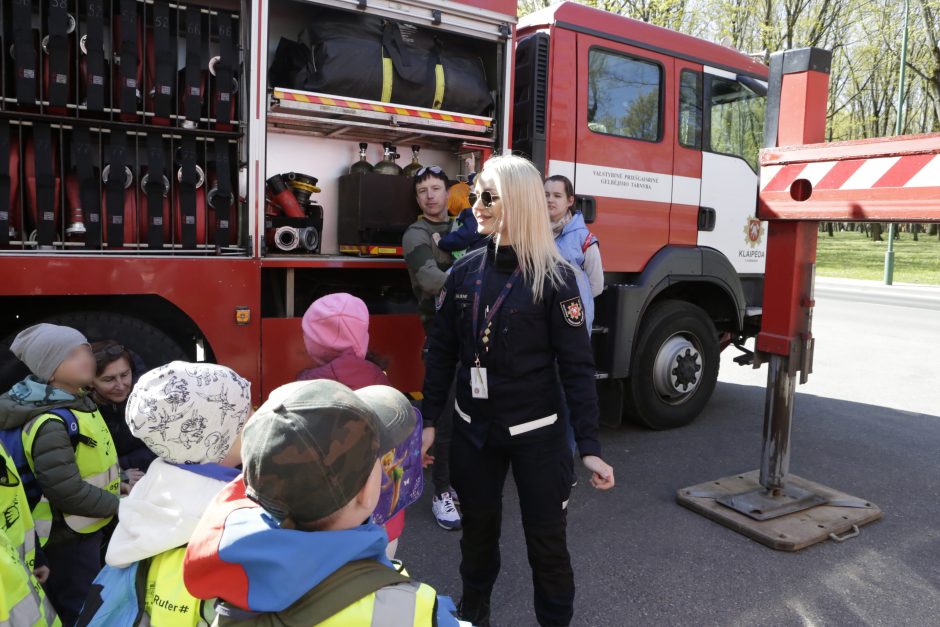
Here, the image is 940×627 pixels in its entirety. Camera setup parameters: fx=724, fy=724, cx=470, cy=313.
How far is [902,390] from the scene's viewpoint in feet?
23.3

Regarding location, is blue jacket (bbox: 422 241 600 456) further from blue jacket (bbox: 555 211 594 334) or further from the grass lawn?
the grass lawn

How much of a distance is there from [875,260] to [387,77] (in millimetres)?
30760

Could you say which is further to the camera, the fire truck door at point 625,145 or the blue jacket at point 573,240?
the fire truck door at point 625,145

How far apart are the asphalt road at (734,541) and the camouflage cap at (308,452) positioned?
2007 millimetres

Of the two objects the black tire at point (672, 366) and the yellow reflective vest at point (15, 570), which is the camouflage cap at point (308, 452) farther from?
the black tire at point (672, 366)

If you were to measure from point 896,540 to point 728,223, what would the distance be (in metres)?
2.68

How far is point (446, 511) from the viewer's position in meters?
3.81

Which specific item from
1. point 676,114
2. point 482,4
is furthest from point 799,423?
point 482,4

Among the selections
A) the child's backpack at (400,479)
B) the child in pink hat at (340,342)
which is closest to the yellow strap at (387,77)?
the child in pink hat at (340,342)

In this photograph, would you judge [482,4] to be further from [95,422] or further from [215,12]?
[95,422]

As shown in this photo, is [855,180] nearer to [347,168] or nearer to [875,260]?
[347,168]

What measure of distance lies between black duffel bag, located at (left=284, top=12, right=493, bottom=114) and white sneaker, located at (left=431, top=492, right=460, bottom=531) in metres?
2.28

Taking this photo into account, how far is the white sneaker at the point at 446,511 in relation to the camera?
375 cm

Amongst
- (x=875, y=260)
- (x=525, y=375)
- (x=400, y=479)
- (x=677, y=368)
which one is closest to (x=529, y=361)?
(x=525, y=375)
